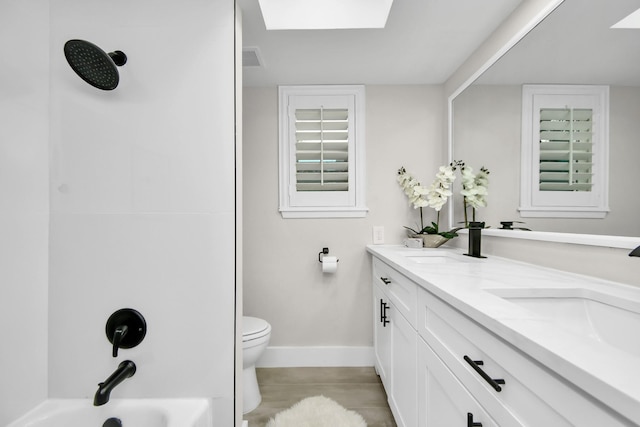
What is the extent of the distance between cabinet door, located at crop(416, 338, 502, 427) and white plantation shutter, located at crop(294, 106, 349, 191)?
1447 millimetres

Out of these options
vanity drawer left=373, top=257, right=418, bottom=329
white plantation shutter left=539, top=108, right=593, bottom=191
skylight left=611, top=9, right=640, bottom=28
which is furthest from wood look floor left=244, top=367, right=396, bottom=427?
skylight left=611, top=9, right=640, bottom=28

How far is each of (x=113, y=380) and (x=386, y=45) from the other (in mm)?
2123

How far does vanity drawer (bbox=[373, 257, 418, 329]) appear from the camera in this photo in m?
1.27

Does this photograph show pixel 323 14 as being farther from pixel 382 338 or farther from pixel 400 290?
pixel 382 338

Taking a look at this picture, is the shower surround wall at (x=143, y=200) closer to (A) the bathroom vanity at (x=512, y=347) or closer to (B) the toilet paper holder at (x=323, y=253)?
(A) the bathroom vanity at (x=512, y=347)

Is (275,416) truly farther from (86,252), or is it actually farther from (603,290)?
(603,290)

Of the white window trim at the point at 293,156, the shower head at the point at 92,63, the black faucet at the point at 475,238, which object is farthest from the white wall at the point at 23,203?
the black faucet at the point at 475,238

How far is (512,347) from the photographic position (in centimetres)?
64

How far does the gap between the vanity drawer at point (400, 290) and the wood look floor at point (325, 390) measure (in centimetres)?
70

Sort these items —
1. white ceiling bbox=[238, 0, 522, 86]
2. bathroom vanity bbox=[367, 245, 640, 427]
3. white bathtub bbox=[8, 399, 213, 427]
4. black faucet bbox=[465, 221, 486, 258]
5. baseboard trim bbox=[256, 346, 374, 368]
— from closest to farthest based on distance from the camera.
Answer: bathroom vanity bbox=[367, 245, 640, 427] < white bathtub bbox=[8, 399, 213, 427] < white ceiling bbox=[238, 0, 522, 86] < black faucet bbox=[465, 221, 486, 258] < baseboard trim bbox=[256, 346, 374, 368]

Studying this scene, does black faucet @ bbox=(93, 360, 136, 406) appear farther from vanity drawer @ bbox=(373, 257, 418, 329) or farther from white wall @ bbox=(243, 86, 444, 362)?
white wall @ bbox=(243, 86, 444, 362)

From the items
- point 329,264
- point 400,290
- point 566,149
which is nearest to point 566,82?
point 566,149

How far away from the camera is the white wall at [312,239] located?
2.38 m

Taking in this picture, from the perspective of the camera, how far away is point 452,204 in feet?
7.34
